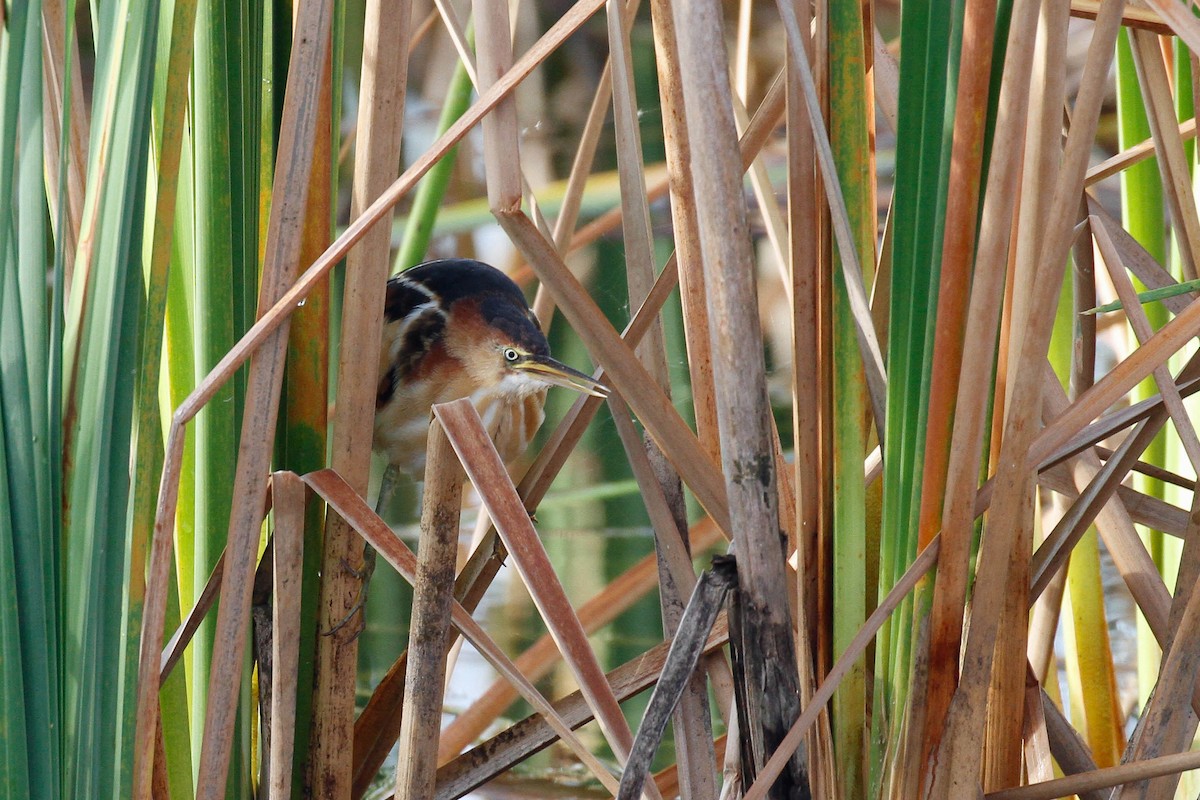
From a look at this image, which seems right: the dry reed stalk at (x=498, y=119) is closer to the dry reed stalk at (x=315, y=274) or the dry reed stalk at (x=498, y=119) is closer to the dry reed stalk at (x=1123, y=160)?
the dry reed stalk at (x=315, y=274)

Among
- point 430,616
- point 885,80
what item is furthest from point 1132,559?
point 430,616

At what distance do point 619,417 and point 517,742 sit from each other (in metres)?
0.28

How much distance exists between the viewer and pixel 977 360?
0.63 metres

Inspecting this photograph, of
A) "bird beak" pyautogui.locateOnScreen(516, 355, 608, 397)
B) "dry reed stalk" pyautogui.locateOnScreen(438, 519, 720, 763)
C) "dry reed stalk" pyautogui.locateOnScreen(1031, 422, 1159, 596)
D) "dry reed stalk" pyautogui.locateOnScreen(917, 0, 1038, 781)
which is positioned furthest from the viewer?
"dry reed stalk" pyautogui.locateOnScreen(438, 519, 720, 763)

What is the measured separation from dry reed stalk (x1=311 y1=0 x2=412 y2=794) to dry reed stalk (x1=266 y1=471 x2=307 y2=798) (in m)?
0.05

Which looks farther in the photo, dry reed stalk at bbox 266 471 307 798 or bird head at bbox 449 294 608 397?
bird head at bbox 449 294 608 397

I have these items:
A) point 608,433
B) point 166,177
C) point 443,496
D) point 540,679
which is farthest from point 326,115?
point 608,433

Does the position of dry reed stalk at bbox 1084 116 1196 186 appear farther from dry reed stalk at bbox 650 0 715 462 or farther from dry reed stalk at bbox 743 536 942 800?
dry reed stalk at bbox 743 536 942 800

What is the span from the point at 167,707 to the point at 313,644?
4.4 inches

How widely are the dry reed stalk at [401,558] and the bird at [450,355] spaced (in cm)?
64

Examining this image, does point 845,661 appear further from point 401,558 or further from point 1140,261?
point 1140,261

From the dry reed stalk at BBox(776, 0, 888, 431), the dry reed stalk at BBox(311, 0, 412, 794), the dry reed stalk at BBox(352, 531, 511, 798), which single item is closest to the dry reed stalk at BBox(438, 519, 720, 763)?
the dry reed stalk at BBox(352, 531, 511, 798)

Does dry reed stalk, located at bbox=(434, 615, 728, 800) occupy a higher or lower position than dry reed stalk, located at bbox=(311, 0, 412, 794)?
lower

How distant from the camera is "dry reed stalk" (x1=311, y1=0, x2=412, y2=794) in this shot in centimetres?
86
